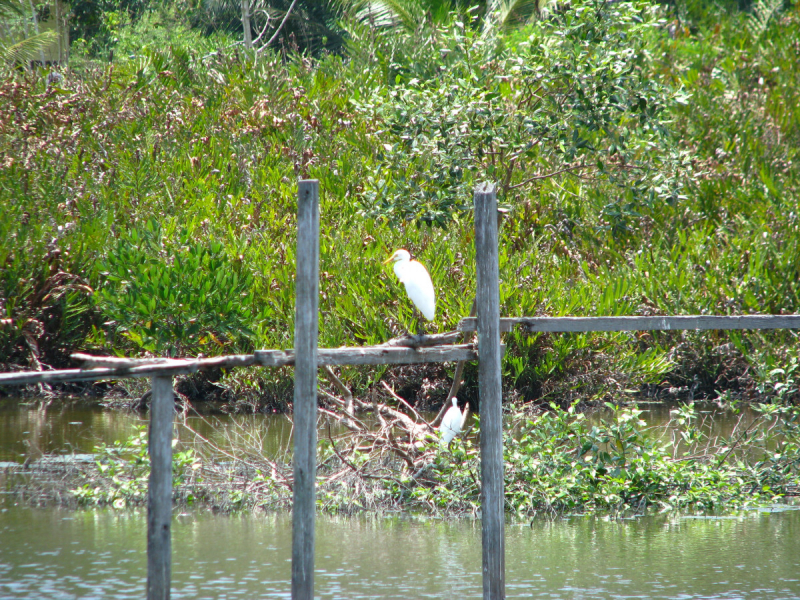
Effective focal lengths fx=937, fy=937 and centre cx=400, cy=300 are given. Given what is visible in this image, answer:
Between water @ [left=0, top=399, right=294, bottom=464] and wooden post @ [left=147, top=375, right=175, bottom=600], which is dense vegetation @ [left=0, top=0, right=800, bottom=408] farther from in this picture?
wooden post @ [left=147, top=375, right=175, bottom=600]

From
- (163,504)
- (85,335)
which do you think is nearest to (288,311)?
(85,335)

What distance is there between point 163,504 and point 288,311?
6.18 metres

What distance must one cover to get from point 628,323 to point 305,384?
2.21m

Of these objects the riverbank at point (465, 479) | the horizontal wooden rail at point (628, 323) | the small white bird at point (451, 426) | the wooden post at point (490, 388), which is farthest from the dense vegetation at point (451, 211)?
the wooden post at point (490, 388)

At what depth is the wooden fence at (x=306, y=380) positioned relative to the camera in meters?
3.70

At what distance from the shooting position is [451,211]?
8289 millimetres

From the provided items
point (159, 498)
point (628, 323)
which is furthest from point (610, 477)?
point (159, 498)

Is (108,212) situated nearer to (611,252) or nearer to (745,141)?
(611,252)

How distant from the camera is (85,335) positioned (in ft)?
34.7

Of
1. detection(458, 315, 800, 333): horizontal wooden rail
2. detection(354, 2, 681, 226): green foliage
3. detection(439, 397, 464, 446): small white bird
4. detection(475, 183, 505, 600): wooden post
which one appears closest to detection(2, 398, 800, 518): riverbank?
detection(439, 397, 464, 446): small white bird

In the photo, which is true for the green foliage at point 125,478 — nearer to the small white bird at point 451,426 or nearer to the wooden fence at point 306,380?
the small white bird at point 451,426

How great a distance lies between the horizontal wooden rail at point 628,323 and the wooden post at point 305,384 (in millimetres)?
1003

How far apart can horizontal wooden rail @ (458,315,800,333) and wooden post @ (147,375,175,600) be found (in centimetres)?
150

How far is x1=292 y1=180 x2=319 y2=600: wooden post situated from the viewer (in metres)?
3.73
